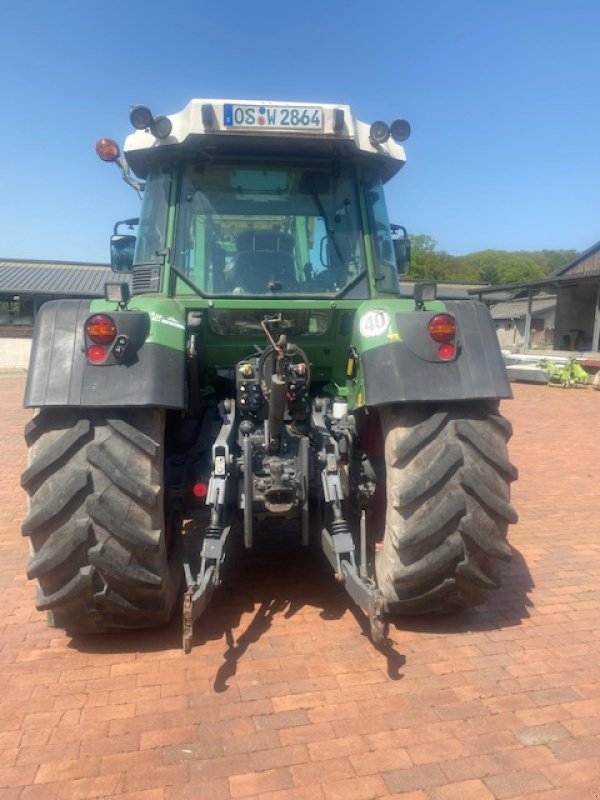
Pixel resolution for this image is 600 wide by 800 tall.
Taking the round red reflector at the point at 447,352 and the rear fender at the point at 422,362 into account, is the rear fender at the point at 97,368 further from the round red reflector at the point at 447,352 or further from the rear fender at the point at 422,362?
the round red reflector at the point at 447,352

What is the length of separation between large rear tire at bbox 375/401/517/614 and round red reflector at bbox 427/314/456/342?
354 millimetres

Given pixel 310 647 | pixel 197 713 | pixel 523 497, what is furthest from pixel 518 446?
pixel 197 713

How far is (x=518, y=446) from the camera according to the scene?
9.14 m

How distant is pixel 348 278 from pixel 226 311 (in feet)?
2.63

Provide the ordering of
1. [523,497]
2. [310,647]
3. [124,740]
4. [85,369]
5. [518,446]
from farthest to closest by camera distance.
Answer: [518,446] < [523,497] < [310,647] < [85,369] < [124,740]

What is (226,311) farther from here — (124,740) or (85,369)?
(124,740)

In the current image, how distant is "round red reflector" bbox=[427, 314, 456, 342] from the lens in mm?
3193

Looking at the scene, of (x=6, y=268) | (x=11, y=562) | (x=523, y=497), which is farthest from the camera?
(x=6, y=268)

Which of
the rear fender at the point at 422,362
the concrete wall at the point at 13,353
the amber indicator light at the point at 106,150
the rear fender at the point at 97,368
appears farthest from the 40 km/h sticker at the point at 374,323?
the concrete wall at the point at 13,353

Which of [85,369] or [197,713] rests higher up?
[85,369]

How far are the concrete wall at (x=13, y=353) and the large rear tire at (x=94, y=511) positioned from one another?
78.4ft

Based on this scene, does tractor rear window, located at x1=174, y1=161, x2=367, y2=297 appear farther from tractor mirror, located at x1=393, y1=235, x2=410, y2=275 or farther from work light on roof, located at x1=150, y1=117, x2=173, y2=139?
tractor mirror, located at x1=393, y1=235, x2=410, y2=275

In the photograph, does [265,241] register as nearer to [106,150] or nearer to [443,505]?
[106,150]

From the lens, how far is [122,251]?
4531mm
